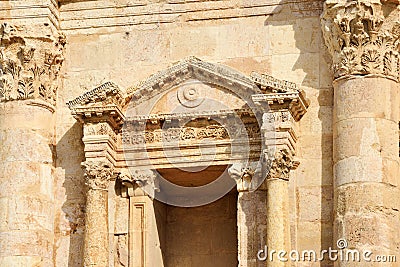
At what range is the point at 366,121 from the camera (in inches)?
641

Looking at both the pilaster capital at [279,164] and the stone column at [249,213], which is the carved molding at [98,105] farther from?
the pilaster capital at [279,164]

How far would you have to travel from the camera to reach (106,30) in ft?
58.7

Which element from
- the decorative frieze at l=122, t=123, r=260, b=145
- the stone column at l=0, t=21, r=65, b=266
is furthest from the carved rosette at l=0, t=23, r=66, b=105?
the decorative frieze at l=122, t=123, r=260, b=145

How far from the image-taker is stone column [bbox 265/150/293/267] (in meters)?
16.2

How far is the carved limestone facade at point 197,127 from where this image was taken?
1636 centimetres

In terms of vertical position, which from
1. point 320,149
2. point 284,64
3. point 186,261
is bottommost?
point 186,261

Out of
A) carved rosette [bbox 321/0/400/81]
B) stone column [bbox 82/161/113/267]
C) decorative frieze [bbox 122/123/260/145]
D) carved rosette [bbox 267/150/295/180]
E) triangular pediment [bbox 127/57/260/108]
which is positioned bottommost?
stone column [bbox 82/161/113/267]

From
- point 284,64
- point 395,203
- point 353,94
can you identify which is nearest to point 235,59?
point 284,64

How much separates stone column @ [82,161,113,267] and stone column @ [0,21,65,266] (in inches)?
27.9

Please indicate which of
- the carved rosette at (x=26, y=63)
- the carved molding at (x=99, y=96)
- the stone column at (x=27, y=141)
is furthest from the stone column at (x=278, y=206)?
the carved rosette at (x=26, y=63)

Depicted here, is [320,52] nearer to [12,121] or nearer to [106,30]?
[106,30]

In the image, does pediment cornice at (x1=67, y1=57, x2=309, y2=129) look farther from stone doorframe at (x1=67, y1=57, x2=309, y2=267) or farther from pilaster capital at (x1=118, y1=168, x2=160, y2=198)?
pilaster capital at (x1=118, y1=168, x2=160, y2=198)

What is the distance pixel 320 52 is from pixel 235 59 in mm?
1084

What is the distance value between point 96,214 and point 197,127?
5.42 feet
